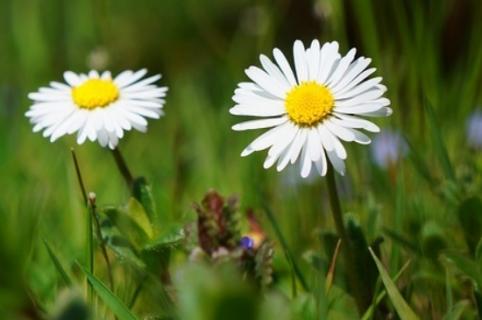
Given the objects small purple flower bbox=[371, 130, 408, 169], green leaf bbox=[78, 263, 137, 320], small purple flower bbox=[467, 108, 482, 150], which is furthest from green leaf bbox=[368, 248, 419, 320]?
small purple flower bbox=[467, 108, 482, 150]

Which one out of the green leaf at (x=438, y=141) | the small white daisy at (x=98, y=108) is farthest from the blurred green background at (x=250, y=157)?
the small white daisy at (x=98, y=108)

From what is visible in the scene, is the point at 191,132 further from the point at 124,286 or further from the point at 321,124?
the point at 321,124

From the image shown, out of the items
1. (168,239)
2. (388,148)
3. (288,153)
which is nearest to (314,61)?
(288,153)

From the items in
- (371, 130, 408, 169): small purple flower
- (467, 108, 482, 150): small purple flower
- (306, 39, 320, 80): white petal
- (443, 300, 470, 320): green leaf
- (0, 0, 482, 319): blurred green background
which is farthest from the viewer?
(467, 108, 482, 150): small purple flower

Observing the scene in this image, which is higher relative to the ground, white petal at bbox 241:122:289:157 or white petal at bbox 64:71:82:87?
white petal at bbox 64:71:82:87

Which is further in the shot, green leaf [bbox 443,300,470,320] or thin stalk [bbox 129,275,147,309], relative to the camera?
thin stalk [bbox 129,275,147,309]

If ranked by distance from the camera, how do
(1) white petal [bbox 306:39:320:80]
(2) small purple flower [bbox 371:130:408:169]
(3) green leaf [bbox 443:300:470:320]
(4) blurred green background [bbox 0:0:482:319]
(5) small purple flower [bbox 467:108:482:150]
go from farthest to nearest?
(5) small purple flower [bbox 467:108:482:150]
(2) small purple flower [bbox 371:130:408:169]
(4) blurred green background [bbox 0:0:482:319]
(1) white petal [bbox 306:39:320:80]
(3) green leaf [bbox 443:300:470:320]

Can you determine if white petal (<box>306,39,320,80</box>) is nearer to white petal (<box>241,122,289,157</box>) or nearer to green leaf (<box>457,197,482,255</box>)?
white petal (<box>241,122,289,157</box>)
